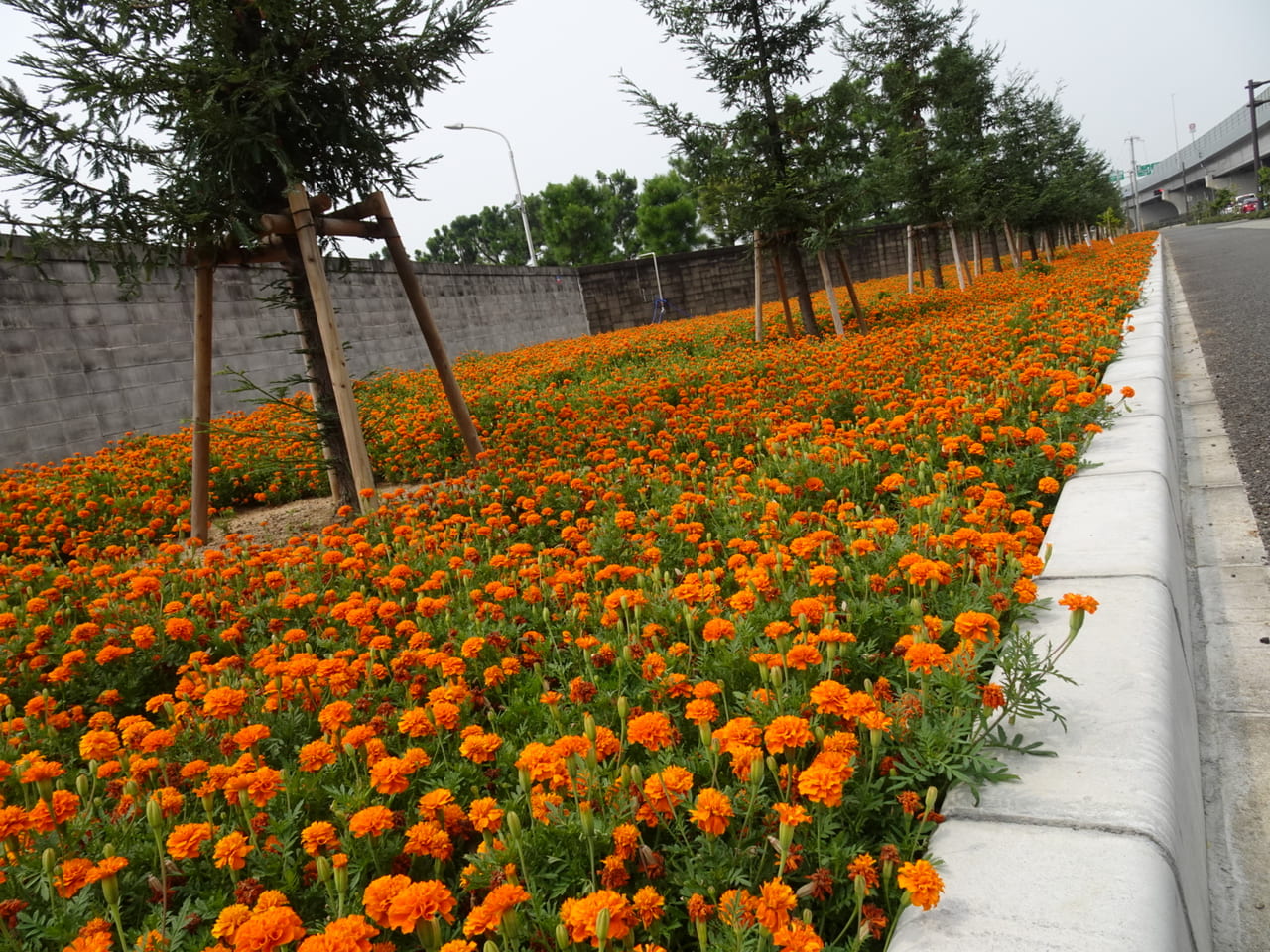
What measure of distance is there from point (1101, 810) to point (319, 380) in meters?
5.28

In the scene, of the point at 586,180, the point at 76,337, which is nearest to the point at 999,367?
the point at 76,337

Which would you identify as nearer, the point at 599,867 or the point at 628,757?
the point at 599,867

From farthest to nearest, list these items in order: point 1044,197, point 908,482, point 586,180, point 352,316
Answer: point 586,180
point 1044,197
point 352,316
point 908,482

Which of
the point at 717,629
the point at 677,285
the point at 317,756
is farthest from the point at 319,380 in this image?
the point at 677,285

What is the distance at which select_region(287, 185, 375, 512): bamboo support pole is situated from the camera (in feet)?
15.8

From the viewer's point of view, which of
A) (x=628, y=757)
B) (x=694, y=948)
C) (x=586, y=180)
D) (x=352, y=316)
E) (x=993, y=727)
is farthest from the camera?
(x=586, y=180)

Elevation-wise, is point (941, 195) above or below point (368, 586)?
above

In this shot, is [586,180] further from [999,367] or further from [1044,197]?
[999,367]

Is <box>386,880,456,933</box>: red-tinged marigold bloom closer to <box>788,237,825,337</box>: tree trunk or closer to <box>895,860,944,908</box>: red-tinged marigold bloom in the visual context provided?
<box>895,860,944,908</box>: red-tinged marigold bloom

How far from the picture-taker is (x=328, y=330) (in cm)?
488

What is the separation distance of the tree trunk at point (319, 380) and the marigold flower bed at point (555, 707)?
3.34ft

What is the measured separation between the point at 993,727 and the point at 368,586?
2.88 metres

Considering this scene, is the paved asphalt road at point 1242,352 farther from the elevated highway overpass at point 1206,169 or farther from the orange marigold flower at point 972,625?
the elevated highway overpass at point 1206,169

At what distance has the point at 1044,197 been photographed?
2181cm
